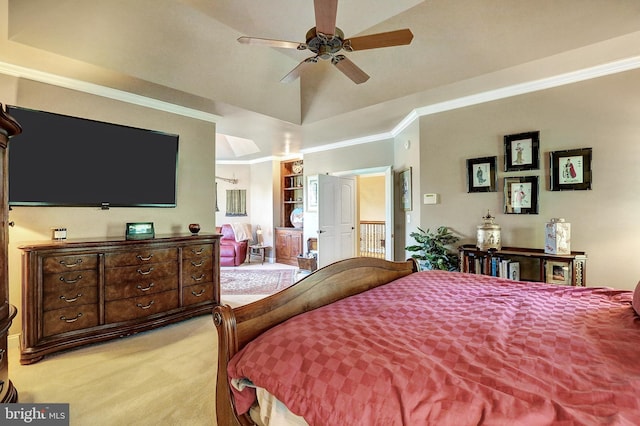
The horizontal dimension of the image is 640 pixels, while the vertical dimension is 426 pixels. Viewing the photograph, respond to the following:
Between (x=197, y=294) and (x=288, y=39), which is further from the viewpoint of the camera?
(x=197, y=294)

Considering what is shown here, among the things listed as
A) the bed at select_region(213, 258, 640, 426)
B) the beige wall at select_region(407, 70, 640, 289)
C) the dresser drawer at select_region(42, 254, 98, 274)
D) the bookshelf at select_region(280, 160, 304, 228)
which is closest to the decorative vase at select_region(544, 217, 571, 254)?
the beige wall at select_region(407, 70, 640, 289)

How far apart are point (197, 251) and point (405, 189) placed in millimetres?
2992

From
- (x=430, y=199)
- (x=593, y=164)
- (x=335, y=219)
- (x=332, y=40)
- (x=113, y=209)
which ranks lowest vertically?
(x=335, y=219)

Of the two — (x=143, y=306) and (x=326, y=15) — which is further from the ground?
(x=326, y=15)

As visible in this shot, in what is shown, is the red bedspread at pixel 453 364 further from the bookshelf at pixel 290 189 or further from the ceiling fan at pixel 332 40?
the bookshelf at pixel 290 189

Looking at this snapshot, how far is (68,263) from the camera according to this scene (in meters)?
2.52

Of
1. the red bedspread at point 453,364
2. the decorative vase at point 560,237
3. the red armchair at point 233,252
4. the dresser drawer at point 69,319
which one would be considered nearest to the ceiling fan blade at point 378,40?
the red bedspread at point 453,364

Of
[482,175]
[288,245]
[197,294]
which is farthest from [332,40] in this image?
[288,245]

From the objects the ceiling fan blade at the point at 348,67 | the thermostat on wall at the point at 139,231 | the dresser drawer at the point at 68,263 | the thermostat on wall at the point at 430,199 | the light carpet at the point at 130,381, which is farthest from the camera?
the thermostat on wall at the point at 430,199

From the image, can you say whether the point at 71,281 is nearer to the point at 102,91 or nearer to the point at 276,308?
the point at 102,91

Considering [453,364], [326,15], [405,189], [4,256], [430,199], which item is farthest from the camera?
[405,189]

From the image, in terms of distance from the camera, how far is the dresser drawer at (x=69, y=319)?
242 cm

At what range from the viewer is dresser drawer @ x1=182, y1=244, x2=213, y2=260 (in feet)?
10.7

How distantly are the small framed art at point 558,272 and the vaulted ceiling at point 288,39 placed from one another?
1841 millimetres
